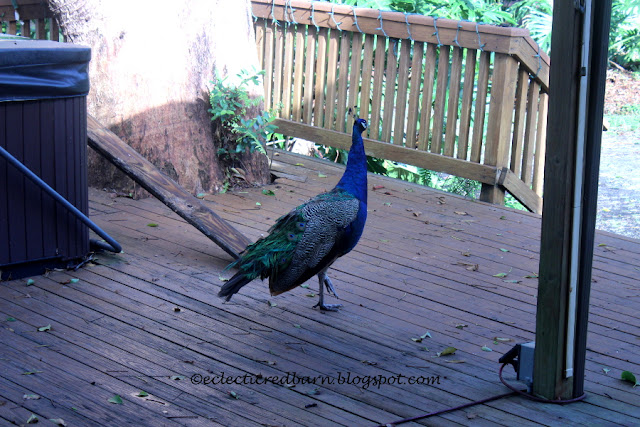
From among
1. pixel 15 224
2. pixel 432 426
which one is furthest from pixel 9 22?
pixel 432 426

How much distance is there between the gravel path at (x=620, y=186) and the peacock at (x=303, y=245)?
428cm

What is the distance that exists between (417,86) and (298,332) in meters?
3.62

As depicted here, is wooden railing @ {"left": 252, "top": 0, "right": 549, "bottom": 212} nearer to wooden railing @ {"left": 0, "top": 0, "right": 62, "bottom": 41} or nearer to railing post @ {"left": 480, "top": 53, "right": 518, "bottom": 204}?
railing post @ {"left": 480, "top": 53, "right": 518, "bottom": 204}

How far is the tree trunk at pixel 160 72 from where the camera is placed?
624 centimetres

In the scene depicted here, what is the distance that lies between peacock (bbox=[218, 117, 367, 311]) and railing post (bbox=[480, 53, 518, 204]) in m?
2.81

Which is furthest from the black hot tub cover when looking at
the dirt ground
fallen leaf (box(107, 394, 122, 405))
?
the dirt ground

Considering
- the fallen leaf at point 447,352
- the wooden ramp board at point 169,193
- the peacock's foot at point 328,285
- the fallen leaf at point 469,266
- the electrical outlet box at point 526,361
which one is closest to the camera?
the electrical outlet box at point 526,361

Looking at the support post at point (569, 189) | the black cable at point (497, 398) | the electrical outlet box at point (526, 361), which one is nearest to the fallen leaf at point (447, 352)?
the black cable at point (497, 398)

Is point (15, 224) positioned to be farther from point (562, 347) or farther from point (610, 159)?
point (610, 159)

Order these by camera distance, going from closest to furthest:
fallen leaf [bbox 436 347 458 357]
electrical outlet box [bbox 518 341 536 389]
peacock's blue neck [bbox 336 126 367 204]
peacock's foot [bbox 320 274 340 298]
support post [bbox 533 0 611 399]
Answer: support post [bbox 533 0 611 399], electrical outlet box [bbox 518 341 536 389], fallen leaf [bbox 436 347 458 357], peacock's blue neck [bbox 336 126 367 204], peacock's foot [bbox 320 274 340 298]

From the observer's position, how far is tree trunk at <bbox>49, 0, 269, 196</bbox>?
624cm

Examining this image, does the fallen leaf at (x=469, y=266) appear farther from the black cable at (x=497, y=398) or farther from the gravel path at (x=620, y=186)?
the gravel path at (x=620, y=186)

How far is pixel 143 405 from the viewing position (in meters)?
3.21

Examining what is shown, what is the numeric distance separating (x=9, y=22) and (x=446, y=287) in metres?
4.94
